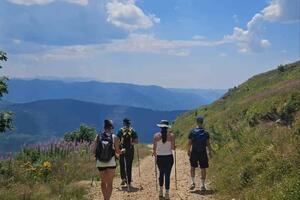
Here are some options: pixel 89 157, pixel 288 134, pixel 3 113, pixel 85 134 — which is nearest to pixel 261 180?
pixel 288 134

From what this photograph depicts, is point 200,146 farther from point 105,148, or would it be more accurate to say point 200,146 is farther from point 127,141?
point 105,148

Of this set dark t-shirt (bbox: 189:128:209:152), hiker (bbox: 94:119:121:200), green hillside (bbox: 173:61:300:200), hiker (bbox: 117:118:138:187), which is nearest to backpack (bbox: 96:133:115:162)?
hiker (bbox: 94:119:121:200)

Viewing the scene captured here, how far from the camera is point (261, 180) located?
40.9ft

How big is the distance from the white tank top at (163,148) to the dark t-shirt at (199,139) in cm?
149

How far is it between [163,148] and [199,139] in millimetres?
1655

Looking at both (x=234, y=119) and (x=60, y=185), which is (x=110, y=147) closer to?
(x=60, y=185)

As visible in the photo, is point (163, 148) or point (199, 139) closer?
point (163, 148)

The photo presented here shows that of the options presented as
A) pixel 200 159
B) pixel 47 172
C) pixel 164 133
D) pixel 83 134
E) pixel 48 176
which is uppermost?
pixel 164 133

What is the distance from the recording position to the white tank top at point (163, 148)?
44.2 ft

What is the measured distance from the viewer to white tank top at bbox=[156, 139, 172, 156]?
13.5m

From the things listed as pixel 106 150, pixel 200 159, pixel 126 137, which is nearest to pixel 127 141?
pixel 126 137

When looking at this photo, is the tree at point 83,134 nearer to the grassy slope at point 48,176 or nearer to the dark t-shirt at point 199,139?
the grassy slope at point 48,176

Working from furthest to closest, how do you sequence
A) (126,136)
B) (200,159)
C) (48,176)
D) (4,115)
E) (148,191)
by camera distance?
(48,176), (126,136), (148,191), (200,159), (4,115)

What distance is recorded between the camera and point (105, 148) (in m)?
11.8
